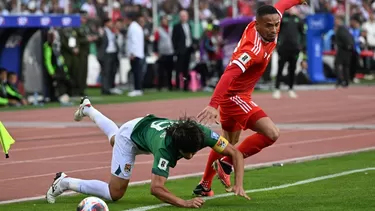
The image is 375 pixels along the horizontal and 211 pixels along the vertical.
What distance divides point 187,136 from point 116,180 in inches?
46.2

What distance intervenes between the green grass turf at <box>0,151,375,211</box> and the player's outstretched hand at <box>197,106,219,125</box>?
31.2 inches

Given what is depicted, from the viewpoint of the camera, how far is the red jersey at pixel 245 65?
407 inches

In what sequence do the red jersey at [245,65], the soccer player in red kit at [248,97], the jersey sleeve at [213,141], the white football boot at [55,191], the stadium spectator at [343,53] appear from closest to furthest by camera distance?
the jersey sleeve at [213,141] → the red jersey at [245,65] → the white football boot at [55,191] → the soccer player in red kit at [248,97] → the stadium spectator at [343,53]

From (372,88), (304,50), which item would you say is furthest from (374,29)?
(372,88)

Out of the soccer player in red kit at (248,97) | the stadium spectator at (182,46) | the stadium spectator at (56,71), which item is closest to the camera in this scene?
the soccer player in red kit at (248,97)

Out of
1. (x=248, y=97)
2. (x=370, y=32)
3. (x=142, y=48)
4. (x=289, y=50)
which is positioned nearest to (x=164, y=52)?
(x=142, y=48)

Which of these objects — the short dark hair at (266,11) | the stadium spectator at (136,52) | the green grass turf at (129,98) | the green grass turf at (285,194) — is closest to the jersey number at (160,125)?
the green grass turf at (285,194)

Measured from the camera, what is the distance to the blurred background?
2695cm

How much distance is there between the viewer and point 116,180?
10.1m

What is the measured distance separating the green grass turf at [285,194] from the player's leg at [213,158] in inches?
8.4

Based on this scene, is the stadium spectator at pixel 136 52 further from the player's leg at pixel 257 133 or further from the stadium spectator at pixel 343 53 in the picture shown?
the player's leg at pixel 257 133

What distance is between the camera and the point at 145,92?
105ft

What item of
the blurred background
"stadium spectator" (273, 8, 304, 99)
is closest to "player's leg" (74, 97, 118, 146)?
the blurred background

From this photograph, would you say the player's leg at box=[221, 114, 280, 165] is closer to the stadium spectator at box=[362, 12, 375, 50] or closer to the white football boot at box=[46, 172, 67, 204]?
the white football boot at box=[46, 172, 67, 204]
